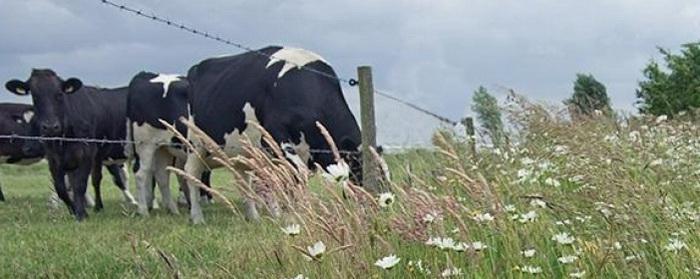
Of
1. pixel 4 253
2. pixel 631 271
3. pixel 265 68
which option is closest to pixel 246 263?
pixel 631 271

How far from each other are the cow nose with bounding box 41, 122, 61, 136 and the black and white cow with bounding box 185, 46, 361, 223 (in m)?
1.39

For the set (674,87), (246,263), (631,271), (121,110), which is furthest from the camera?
(674,87)

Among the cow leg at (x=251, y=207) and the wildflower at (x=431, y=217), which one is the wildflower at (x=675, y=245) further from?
the cow leg at (x=251, y=207)

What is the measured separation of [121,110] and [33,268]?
8.70 metres

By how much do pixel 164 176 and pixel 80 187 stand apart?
1737 mm

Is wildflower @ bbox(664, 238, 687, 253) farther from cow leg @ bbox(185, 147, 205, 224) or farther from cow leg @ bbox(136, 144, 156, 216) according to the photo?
cow leg @ bbox(136, 144, 156, 216)

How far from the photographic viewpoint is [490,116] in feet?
27.5

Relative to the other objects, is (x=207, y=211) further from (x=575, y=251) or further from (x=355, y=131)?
(x=575, y=251)

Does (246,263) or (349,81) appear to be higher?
(349,81)

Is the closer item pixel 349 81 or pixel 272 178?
pixel 272 178

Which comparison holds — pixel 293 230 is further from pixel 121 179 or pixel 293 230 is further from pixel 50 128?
pixel 121 179

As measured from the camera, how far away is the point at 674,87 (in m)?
26.6

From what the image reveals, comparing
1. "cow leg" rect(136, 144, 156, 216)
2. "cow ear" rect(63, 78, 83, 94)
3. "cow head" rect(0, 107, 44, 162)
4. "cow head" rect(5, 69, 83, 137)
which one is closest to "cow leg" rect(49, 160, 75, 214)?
"cow head" rect(5, 69, 83, 137)

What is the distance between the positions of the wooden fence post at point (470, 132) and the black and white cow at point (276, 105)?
106 cm
